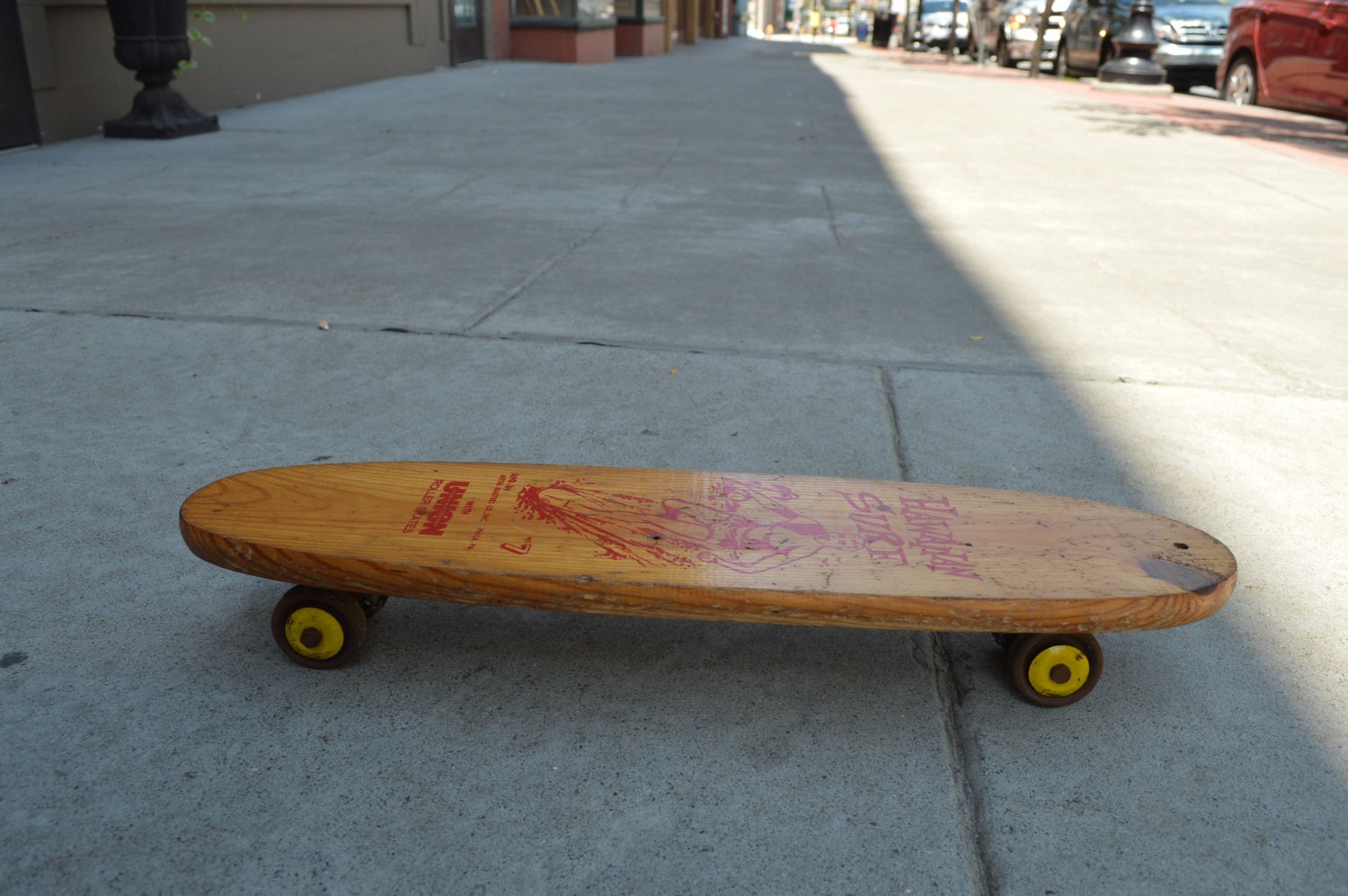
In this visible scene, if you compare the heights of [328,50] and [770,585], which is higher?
[328,50]

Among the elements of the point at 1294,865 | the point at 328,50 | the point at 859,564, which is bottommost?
the point at 1294,865

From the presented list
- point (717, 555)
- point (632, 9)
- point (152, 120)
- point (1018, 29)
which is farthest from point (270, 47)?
point (1018, 29)

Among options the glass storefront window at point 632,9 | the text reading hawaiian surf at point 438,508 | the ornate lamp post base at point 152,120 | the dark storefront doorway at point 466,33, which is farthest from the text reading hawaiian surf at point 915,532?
the glass storefront window at point 632,9

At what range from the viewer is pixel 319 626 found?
194 cm

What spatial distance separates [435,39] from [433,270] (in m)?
11.8

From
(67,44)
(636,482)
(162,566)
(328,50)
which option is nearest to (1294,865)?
(636,482)

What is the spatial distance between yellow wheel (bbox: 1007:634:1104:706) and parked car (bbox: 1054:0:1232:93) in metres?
16.3

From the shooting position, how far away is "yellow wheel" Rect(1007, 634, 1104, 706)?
1900mm

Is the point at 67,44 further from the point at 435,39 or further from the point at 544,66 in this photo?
the point at 544,66

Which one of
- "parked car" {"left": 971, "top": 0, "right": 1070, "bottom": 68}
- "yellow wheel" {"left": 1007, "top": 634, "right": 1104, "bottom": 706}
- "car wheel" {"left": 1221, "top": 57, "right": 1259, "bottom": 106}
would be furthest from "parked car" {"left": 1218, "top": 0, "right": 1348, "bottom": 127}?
"yellow wheel" {"left": 1007, "top": 634, "right": 1104, "bottom": 706}

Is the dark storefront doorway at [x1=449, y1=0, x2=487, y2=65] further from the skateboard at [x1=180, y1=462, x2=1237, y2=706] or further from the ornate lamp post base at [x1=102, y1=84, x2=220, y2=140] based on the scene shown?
the skateboard at [x1=180, y1=462, x2=1237, y2=706]

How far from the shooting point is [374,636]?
2.08 metres

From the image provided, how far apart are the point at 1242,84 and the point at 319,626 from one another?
15.6 metres

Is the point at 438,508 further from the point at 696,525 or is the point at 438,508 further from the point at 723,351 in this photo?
the point at 723,351
